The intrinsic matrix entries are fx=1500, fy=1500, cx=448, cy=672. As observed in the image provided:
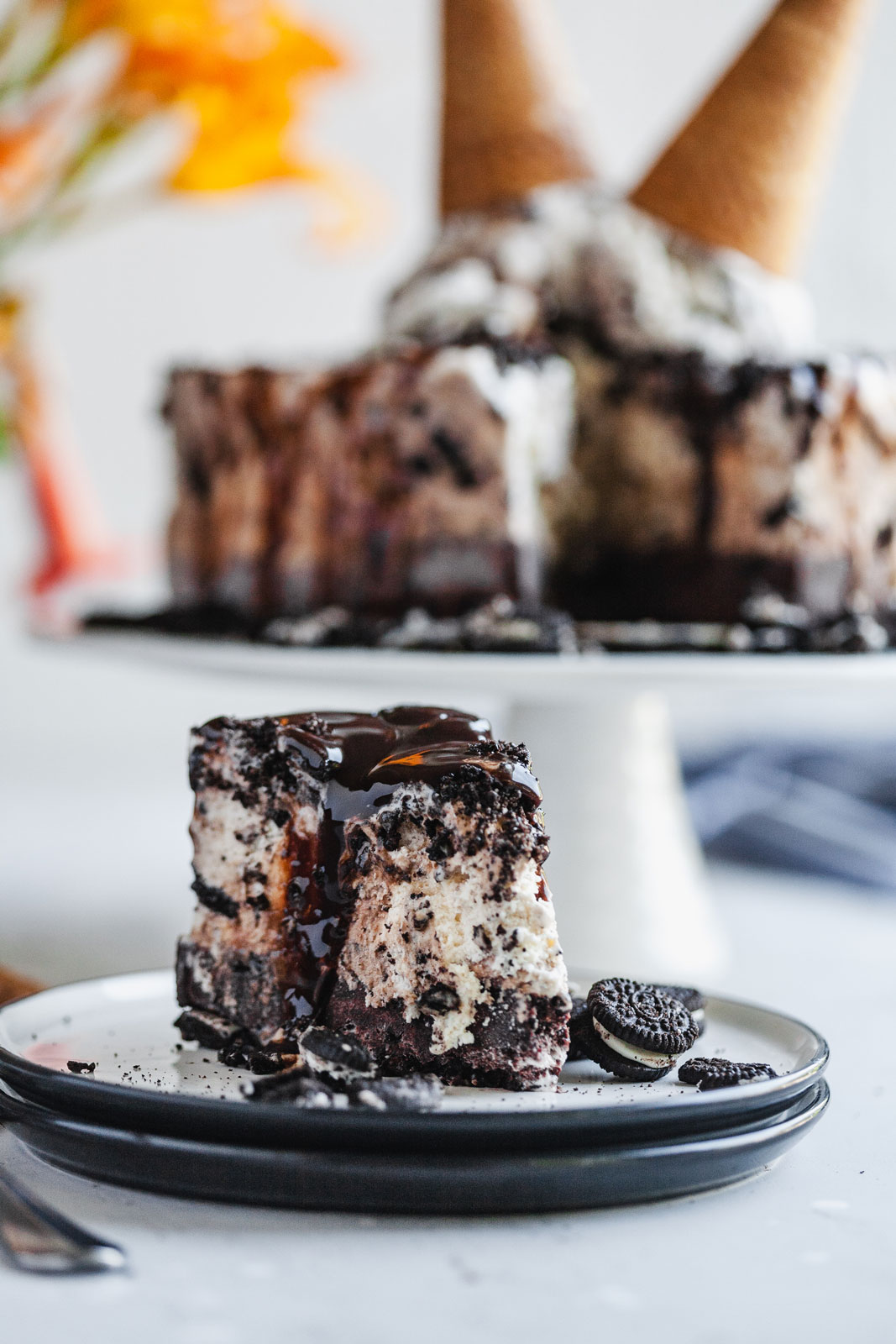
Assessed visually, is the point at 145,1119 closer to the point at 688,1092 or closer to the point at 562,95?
the point at 688,1092

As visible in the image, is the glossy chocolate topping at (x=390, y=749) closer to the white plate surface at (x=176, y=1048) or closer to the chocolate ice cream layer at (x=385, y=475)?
the white plate surface at (x=176, y=1048)

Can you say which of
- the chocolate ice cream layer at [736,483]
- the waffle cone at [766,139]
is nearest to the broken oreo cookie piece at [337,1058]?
the chocolate ice cream layer at [736,483]

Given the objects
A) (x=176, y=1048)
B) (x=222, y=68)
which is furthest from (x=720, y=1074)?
(x=222, y=68)

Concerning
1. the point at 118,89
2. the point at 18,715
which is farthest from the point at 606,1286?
the point at 18,715

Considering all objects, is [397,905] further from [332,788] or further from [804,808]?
[804,808]

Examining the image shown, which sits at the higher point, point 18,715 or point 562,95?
point 562,95
